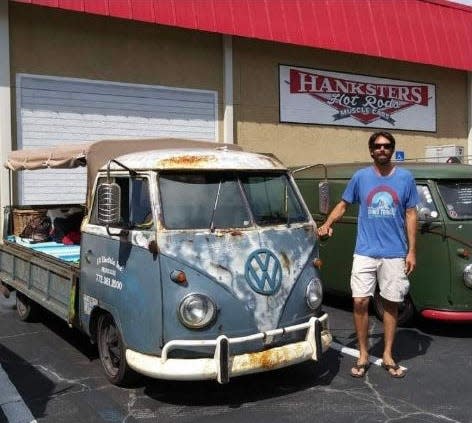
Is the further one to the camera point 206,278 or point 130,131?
point 130,131

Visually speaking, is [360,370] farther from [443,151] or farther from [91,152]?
[443,151]

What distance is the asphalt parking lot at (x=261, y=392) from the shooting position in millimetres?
4184

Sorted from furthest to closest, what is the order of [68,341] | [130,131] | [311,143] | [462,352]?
[311,143] < [130,131] < [68,341] < [462,352]

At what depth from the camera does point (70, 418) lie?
4.18 m

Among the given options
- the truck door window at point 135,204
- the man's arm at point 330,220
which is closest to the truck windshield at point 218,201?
the truck door window at point 135,204

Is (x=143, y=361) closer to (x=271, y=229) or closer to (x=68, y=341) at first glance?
(x=271, y=229)

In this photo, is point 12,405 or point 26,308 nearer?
point 12,405

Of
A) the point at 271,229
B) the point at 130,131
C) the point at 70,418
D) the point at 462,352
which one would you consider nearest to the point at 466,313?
the point at 462,352

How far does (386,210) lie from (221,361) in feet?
6.16

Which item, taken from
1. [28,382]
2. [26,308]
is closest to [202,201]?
[28,382]

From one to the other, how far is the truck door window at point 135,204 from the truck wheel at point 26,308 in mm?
2834

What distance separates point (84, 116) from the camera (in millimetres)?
11258

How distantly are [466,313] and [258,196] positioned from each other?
2727mm

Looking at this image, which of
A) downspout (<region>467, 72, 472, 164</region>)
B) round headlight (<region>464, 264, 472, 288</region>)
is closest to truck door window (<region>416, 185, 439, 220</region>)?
round headlight (<region>464, 264, 472, 288</region>)
